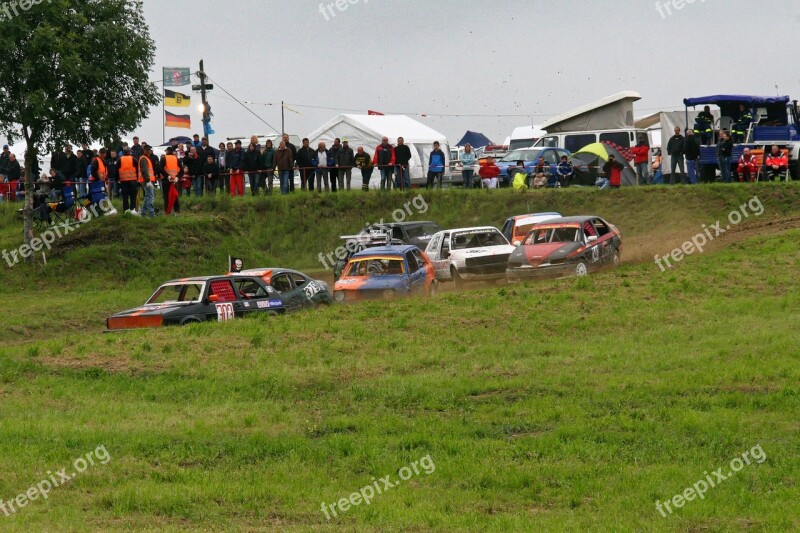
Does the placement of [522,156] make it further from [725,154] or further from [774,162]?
[774,162]

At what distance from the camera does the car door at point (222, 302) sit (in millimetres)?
19934

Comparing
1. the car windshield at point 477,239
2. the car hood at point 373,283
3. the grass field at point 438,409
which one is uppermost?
the car windshield at point 477,239

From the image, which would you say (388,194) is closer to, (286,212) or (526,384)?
(286,212)

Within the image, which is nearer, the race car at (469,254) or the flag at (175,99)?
the race car at (469,254)

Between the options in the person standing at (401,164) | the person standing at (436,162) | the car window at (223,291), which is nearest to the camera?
the car window at (223,291)

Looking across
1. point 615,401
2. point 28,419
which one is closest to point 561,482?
point 615,401

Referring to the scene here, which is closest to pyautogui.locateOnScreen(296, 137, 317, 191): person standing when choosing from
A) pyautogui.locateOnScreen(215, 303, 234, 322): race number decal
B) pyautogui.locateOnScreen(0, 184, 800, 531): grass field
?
pyautogui.locateOnScreen(0, 184, 800, 531): grass field

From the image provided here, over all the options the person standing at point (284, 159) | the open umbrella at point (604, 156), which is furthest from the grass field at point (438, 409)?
the open umbrella at point (604, 156)

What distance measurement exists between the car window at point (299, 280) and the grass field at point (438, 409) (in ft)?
7.39

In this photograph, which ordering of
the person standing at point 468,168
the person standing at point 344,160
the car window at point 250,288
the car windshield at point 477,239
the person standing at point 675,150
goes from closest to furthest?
the car window at point 250,288 → the car windshield at point 477,239 → the person standing at point 675,150 → the person standing at point 344,160 → the person standing at point 468,168

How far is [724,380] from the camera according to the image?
1393 cm

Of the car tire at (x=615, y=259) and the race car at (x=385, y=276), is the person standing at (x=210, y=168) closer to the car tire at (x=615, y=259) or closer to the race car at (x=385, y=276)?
the race car at (x=385, y=276)

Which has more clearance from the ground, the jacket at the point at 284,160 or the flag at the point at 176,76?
the flag at the point at 176,76

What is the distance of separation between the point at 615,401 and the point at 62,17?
1790cm
